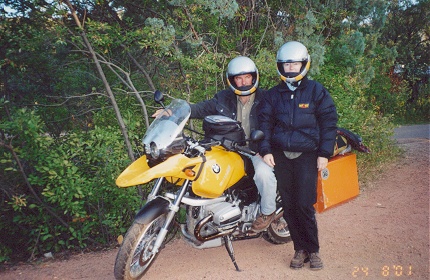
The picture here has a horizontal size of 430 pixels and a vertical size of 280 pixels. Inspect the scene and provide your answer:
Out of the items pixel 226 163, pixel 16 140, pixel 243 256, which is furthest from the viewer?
pixel 16 140

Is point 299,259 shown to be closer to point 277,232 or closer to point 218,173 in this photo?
point 277,232

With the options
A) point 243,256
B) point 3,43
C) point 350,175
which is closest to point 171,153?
point 243,256

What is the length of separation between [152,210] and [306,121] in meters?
1.62

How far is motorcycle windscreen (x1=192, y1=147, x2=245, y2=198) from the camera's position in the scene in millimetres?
3678

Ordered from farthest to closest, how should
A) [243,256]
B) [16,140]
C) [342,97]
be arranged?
1. [342,97]
2. [16,140]
3. [243,256]

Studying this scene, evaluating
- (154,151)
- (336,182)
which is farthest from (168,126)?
(336,182)

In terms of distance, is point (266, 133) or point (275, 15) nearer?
point (266, 133)

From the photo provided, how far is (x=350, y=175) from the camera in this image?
573 centimetres

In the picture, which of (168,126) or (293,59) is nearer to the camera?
(168,126)

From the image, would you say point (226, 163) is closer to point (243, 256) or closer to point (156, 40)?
point (243, 256)

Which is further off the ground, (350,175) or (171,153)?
(171,153)

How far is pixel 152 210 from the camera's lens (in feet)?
11.6

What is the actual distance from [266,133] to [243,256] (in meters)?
1.42

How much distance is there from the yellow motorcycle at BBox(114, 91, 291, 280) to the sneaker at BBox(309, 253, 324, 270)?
0.63 m
